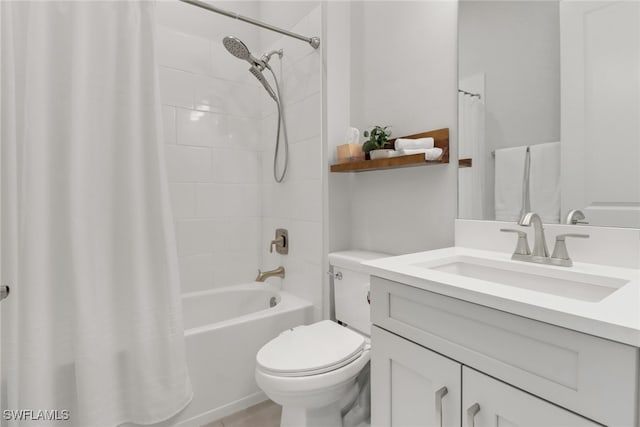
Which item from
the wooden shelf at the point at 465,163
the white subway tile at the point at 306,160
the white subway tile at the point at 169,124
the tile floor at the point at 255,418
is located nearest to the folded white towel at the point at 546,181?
the wooden shelf at the point at 465,163

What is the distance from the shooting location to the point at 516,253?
40.3 inches

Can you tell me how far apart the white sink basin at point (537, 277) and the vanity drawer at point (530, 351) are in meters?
0.21

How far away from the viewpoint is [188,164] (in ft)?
6.60

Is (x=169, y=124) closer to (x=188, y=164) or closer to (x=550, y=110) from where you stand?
(x=188, y=164)

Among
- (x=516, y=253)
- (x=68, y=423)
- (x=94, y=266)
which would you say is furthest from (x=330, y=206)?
(x=68, y=423)

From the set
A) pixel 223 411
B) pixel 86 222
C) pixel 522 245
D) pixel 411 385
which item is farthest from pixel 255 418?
pixel 522 245

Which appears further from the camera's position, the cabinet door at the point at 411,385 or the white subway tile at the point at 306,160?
the white subway tile at the point at 306,160

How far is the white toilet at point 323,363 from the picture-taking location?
44.0 inches

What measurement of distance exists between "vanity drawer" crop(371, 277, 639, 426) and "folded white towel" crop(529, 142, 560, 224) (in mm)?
581

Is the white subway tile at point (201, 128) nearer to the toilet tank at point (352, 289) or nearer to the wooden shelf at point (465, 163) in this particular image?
the toilet tank at point (352, 289)

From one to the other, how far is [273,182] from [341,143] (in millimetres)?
620

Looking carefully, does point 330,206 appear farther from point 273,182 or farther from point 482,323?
point 482,323

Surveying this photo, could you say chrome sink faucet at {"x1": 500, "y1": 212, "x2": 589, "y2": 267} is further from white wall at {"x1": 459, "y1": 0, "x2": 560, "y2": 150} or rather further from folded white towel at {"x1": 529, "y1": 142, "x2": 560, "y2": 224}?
white wall at {"x1": 459, "y1": 0, "x2": 560, "y2": 150}

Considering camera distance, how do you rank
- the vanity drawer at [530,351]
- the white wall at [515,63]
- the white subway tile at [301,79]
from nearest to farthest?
the vanity drawer at [530,351] → the white wall at [515,63] → the white subway tile at [301,79]
